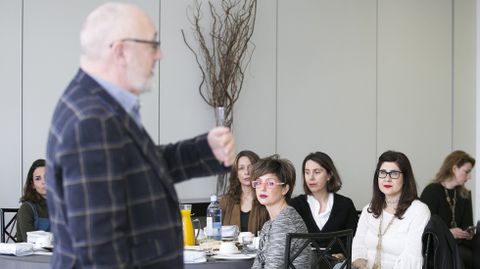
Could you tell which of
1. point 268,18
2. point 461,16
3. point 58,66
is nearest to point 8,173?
point 58,66

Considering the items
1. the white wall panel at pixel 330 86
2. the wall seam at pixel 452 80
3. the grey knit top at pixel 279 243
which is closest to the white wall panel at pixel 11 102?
the white wall panel at pixel 330 86

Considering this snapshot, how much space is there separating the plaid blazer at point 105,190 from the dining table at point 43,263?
63.5 inches

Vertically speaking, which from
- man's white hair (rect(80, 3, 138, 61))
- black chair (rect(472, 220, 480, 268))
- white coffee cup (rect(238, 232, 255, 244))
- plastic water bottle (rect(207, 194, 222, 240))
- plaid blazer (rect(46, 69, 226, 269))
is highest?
man's white hair (rect(80, 3, 138, 61))

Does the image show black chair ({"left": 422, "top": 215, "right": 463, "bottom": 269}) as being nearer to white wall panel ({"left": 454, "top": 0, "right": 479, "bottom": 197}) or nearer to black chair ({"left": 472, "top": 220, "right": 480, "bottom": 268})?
black chair ({"left": 472, "top": 220, "right": 480, "bottom": 268})

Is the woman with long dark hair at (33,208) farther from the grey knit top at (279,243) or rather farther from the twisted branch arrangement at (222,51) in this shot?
the twisted branch arrangement at (222,51)

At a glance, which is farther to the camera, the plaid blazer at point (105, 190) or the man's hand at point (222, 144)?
the man's hand at point (222, 144)

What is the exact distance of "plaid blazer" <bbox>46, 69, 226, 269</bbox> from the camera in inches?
55.3

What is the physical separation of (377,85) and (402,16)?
2.63 feet

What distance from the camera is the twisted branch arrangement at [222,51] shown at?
19.8ft

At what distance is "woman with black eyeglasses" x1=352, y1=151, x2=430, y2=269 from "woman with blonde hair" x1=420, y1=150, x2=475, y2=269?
1558 mm

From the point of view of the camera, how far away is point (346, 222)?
428cm

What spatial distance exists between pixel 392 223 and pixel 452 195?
1832 millimetres

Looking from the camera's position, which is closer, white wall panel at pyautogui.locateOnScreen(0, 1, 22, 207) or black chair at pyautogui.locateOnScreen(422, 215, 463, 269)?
black chair at pyautogui.locateOnScreen(422, 215, 463, 269)

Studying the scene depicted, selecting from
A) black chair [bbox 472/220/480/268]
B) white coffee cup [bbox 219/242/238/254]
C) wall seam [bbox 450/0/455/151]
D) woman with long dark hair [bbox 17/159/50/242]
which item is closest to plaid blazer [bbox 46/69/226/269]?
white coffee cup [bbox 219/242/238/254]
